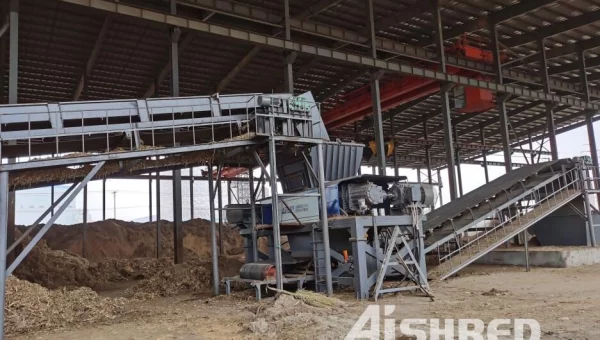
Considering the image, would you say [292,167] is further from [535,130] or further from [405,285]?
[535,130]

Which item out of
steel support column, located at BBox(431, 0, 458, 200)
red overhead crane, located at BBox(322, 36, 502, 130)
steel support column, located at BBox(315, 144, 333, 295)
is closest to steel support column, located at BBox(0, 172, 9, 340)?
steel support column, located at BBox(315, 144, 333, 295)

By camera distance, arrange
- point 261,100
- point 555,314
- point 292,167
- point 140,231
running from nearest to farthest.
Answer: point 555,314 < point 261,100 < point 292,167 < point 140,231

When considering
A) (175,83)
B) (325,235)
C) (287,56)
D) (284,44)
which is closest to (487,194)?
(325,235)

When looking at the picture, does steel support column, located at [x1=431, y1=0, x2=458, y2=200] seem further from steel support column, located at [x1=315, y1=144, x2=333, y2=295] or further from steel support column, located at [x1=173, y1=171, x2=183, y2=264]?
steel support column, located at [x1=173, y1=171, x2=183, y2=264]

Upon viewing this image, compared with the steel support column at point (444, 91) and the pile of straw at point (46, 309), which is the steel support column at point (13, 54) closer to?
the pile of straw at point (46, 309)

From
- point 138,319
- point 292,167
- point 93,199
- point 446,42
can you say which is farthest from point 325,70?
point 93,199

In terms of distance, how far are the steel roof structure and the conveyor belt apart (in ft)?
11.9

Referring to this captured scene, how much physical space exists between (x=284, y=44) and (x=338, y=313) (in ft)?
30.9

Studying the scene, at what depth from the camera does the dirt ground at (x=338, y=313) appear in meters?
6.62

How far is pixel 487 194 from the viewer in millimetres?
14367

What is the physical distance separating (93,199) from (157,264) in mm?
45219

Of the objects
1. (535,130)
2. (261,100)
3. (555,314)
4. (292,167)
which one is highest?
(535,130)

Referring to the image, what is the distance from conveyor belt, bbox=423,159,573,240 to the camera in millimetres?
13492

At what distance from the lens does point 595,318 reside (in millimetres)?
6664
